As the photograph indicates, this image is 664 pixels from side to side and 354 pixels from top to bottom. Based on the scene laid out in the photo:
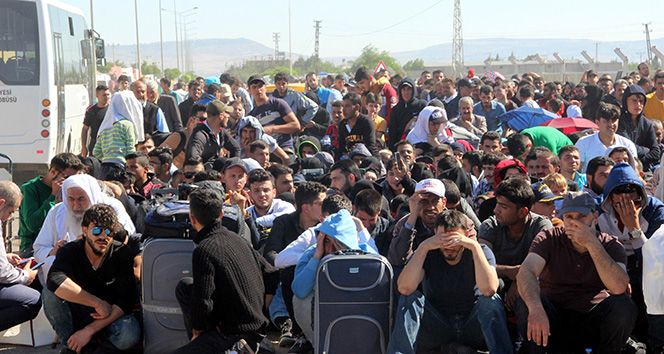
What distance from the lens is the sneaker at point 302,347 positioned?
8133 mm

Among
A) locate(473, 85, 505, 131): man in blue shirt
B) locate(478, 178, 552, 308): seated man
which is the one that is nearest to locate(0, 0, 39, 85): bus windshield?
locate(473, 85, 505, 131): man in blue shirt

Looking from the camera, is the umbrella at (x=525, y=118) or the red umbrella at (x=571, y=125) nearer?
the red umbrella at (x=571, y=125)

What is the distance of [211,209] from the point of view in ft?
23.3

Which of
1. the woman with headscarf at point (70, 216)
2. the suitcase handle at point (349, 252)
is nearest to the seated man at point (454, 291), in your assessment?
the suitcase handle at point (349, 252)

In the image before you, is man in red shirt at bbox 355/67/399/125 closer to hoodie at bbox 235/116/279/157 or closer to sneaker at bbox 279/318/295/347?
hoodie at bbox 235/116/279/157

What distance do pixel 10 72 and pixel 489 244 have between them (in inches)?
446

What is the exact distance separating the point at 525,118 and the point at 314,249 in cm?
737

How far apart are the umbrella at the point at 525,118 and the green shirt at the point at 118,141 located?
5.31 metres

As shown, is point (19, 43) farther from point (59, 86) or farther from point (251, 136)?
point (251, 136)

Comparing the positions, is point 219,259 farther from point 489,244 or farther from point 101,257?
point 489,244

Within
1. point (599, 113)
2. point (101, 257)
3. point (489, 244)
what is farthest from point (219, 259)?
point (599, 113)

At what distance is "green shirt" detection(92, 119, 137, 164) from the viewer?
507 inches

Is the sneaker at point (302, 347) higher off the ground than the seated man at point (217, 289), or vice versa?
the seated man at point (217, 289)

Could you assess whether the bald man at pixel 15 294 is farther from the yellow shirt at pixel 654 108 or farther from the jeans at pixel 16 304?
the yellow shirt at pixel 654 108
